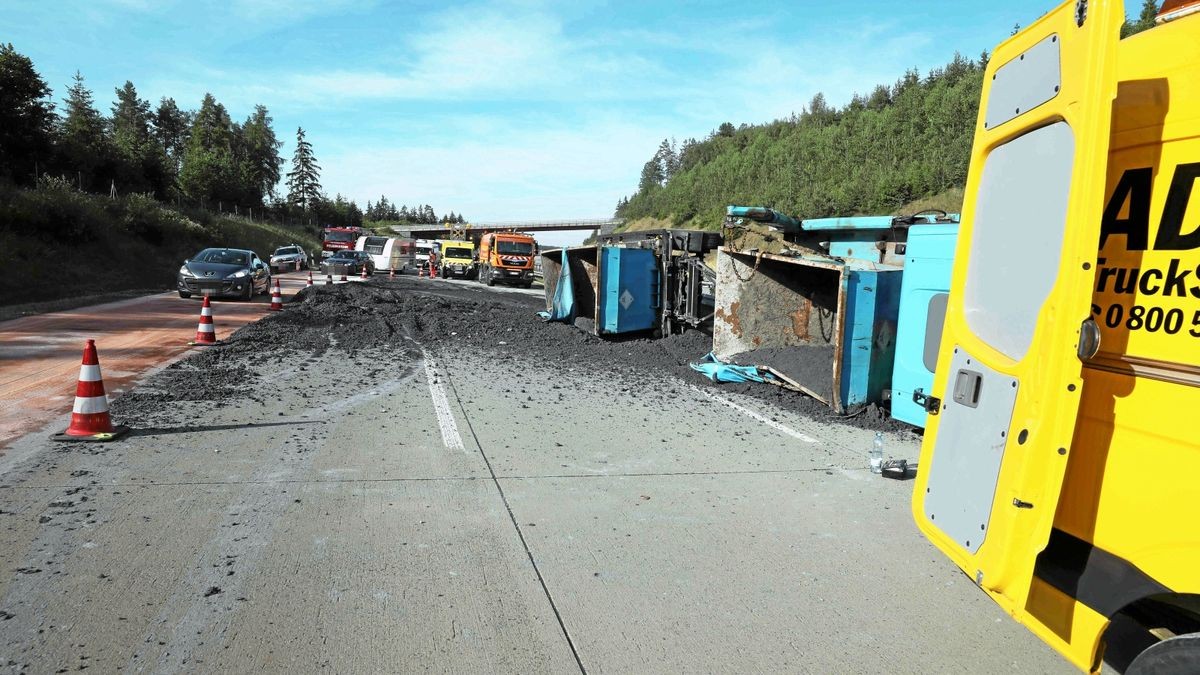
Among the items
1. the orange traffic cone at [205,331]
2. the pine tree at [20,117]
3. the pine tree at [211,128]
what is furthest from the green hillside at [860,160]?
the pine tree at [211,128]

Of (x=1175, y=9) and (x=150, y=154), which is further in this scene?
(x=150, y=154)

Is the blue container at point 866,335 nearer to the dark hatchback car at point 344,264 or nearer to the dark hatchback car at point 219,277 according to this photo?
the dark hatchback car at point 219,277

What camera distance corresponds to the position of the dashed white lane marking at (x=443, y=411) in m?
6.68

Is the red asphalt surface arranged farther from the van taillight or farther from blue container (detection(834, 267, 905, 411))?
the van taillight

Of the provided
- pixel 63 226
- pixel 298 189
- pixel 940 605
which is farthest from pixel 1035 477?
pixel 298 189

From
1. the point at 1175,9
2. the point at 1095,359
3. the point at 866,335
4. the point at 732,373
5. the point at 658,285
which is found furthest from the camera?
the point at 658,285

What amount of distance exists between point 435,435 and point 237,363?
4880 mm

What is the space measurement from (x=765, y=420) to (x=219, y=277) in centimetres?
1699

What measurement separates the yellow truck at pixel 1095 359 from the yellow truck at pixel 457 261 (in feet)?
132

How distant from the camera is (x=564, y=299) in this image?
1631 cm

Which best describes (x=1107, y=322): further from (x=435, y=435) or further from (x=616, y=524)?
(x=435, y=435)

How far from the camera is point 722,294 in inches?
439

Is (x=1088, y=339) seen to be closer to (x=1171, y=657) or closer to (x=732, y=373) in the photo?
(x=1171, y=657)

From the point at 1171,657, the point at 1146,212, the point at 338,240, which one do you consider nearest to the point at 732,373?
the point at 1146,212
